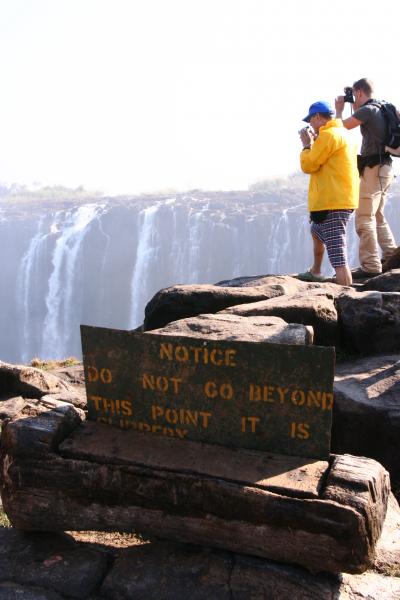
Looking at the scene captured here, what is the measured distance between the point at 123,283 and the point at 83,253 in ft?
21.2

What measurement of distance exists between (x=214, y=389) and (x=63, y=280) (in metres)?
66.5

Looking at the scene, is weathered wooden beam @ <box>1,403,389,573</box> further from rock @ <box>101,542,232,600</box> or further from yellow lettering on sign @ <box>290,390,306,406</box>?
yellow lettering on sign @ <box>290,390,306,406</box>

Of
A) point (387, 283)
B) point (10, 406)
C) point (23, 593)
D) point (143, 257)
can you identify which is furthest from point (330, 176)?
point (143, 257)

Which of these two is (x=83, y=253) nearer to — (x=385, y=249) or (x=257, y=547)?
(x=385, y=249)

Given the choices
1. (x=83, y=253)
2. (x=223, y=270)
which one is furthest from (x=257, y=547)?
(x=83, y=253)

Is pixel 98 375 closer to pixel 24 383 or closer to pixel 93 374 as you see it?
pixel 93 374

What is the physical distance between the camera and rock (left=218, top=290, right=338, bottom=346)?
18.4 ft

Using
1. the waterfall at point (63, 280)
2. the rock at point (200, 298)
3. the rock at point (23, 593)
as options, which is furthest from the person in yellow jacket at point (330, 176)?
the waterfall at point (63, 280)

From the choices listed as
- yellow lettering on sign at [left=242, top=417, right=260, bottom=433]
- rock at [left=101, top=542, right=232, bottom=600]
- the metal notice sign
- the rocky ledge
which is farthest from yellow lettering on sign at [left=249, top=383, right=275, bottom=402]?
rock at [left=101, top=542, right=232, bottom=600]

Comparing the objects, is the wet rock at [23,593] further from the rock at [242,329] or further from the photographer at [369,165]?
the photographer at [369,165]

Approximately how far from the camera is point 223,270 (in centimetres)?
6356

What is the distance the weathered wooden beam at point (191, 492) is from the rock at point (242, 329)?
1149 mm

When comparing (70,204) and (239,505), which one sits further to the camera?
(70,204)

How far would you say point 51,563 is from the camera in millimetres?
3197
